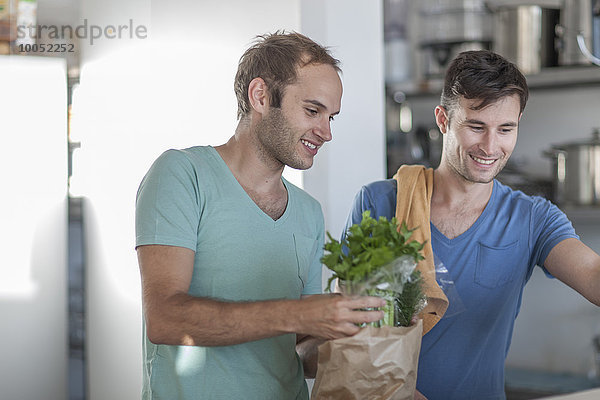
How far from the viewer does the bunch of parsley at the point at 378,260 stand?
1094 millimetres

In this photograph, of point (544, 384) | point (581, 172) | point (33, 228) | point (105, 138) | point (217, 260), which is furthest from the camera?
point (544, 384)

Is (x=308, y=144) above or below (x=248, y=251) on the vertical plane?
above

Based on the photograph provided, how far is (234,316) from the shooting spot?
110 centimetres

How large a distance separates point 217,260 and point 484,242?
0.66 meters

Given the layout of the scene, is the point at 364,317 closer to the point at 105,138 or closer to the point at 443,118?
the point at 443,118

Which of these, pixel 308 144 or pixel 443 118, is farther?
pixel 443 118

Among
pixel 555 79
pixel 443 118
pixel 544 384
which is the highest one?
pixel 555 79

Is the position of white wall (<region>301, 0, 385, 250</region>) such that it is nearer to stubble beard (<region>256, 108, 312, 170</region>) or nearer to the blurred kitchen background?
the blurred kitchen background

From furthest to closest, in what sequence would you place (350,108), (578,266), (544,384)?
1. (544,384)
2. (350,108)
3. (578,266)

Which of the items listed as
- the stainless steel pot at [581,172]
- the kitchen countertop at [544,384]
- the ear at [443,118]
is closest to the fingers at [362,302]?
the ear at [443,118]

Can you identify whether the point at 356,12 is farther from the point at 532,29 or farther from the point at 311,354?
the point at 311,354

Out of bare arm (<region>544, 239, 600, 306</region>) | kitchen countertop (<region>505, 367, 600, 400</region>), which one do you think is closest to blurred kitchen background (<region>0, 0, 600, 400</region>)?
bare arm (<region>544, 239, 600, 306</region>)

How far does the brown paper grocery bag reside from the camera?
1109 mm

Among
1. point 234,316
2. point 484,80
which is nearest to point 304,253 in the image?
point 234,316
